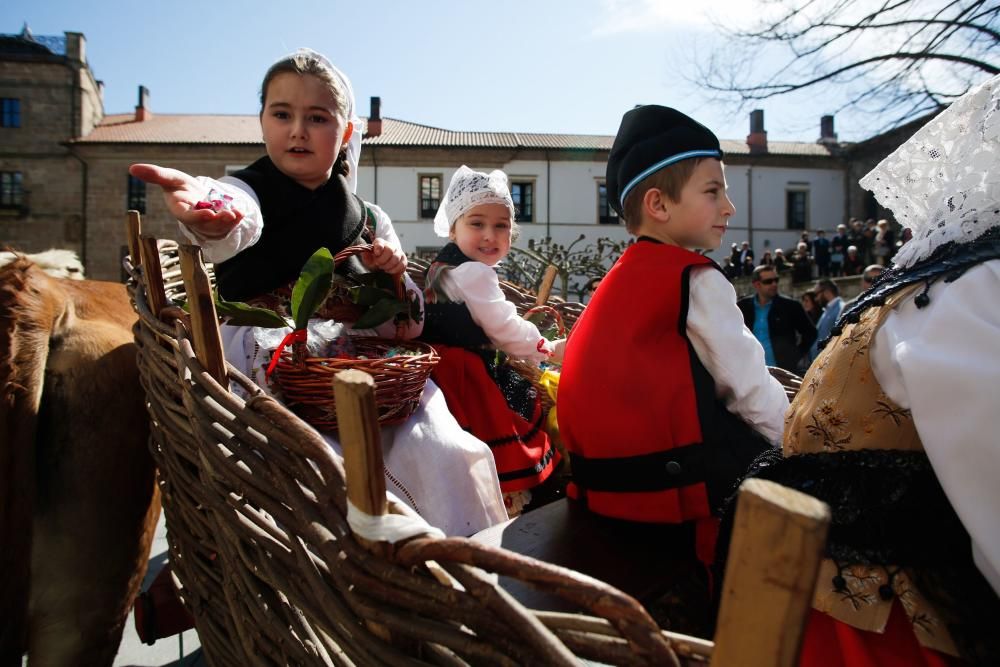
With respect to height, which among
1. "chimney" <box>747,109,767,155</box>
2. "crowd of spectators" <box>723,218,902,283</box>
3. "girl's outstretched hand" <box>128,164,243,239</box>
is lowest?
"girl's outstretched hand" <box>128,164,243,239</box>

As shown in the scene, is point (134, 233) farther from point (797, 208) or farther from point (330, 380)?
point (797, 208)

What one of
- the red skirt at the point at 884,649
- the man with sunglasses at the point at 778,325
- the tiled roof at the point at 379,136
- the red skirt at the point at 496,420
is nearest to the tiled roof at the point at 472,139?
the tiled roof at the point at 379,136

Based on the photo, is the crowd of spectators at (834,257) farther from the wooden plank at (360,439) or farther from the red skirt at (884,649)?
the wooden plank at (360,439)

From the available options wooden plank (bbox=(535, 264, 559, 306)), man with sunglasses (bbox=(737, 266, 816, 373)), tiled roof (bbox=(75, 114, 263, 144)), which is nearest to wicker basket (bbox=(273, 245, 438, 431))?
wooden plank (bbox=(535, 264, 559, 306))

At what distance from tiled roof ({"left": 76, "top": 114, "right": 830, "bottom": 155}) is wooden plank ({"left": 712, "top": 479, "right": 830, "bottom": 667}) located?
26538 mm

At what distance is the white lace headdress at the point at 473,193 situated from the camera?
2.56 m

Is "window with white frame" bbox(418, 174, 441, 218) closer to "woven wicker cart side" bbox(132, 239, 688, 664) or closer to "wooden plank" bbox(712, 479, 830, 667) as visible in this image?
"woven wicker cart side" bbox(132, 239, 688, 664)

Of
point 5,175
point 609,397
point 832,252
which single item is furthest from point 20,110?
point 609,397

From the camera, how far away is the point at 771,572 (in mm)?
406

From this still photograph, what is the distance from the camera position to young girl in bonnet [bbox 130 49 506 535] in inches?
57.9

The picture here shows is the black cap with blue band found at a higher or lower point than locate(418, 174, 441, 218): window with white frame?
lower

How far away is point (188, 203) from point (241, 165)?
27644mm

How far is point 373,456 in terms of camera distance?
0.64 meters

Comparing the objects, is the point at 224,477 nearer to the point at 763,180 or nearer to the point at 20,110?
the point at 763,180
